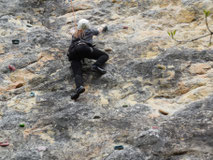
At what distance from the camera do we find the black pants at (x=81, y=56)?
22.1ft

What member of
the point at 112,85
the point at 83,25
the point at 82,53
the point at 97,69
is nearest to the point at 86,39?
the point at 83,25

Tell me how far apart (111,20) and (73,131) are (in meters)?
4.19

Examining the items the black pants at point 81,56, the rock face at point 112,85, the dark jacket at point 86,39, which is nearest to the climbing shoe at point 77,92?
the rock face at point 112,85

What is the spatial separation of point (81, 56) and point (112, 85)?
970 millimetres

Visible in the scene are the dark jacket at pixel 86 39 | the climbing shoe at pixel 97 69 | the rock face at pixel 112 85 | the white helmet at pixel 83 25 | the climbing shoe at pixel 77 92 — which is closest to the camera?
the rock face at pixel 112 85

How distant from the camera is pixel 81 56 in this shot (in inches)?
270

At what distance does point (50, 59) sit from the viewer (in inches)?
291

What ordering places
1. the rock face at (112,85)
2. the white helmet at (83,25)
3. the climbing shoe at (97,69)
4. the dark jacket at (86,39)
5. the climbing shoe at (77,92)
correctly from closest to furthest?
the rock face at (112,85), the climbing shoe at (77,92), the climbing shoe at (97,69), the dark jacket at (86,39), the white helmet at (83,25)

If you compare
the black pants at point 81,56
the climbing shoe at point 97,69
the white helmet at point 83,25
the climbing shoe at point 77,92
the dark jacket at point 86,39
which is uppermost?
the white helmet at point 83,25

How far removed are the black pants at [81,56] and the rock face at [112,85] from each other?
24 cm

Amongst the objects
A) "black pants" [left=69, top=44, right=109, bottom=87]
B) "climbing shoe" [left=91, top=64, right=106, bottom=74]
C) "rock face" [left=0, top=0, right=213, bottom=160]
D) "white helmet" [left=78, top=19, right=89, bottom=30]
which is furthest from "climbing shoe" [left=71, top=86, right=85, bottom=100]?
"white helmet" [left=78, top=19, right=89, bottom=30]

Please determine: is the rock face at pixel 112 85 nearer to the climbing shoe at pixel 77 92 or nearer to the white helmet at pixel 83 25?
the climbing shoe at pixel 77 92

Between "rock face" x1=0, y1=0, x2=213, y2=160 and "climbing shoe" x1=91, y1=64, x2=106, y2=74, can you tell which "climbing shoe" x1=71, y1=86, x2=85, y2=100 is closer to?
"rock face" x1=0, y1=0, x2=213, y2=160

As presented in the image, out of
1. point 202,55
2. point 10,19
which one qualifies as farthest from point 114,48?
point 10,19
